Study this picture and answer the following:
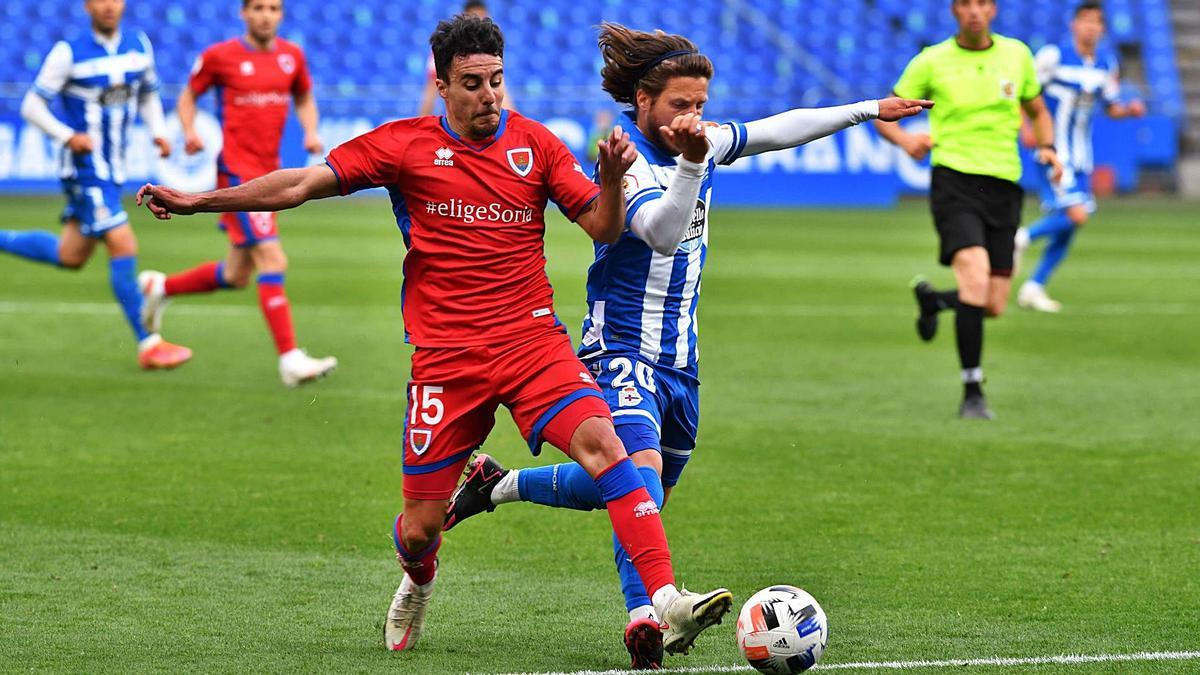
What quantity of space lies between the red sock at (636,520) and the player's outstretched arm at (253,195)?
1.08 metres

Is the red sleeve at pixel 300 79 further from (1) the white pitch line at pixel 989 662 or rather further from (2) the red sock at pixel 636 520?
(1) the white pitch line at pixel 989 662

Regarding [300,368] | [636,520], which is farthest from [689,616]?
[300,368]

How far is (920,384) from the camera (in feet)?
34.1

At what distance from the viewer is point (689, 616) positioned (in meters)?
4.23

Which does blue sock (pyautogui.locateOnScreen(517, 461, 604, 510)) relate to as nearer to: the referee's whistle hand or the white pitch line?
the white pitch line

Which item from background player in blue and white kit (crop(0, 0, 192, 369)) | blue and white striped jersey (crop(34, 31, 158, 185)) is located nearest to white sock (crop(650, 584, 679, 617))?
background player in blue and white kit (crop(0, 0, 192, 369))

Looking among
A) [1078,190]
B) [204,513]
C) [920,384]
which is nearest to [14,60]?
[1078,190]

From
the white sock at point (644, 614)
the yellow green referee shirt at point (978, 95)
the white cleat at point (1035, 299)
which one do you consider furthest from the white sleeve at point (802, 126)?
the white cleat at point (1035, 299)

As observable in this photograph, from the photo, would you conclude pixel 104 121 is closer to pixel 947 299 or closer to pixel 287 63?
pixel 287 63

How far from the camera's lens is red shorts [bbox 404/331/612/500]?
15.2 ft

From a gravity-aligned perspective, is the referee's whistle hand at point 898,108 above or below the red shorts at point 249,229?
above

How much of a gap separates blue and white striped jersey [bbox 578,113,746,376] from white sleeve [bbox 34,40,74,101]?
649 centimetres

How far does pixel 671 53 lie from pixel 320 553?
7.35 ft

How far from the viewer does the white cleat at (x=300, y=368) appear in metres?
10.0
